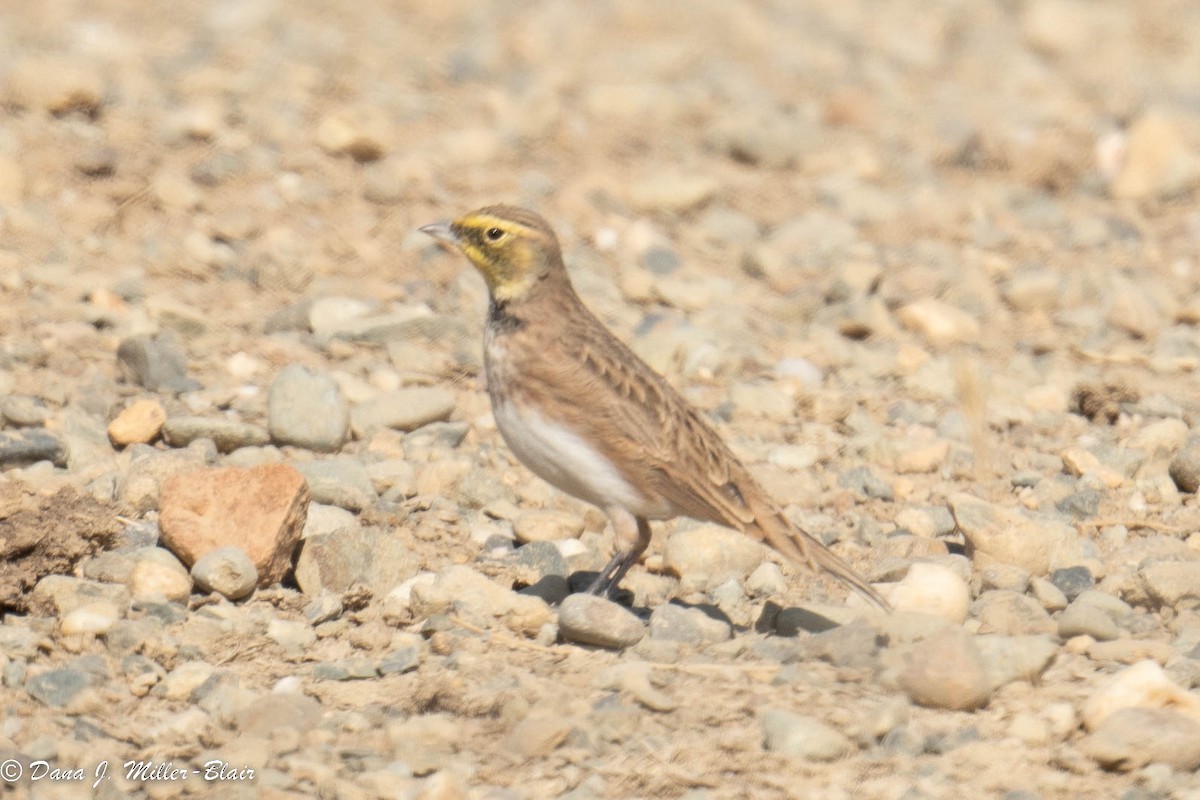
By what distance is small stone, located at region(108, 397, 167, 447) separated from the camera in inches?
270

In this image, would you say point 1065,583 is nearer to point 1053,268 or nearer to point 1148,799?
point 1148,799

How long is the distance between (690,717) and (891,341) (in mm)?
4358

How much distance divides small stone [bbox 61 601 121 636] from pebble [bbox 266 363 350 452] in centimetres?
173

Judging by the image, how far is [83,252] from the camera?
8.59 meters

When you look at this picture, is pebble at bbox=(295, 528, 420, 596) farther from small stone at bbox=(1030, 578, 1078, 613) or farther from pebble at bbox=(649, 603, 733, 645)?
small stone at bbox=(1030, 578, 1078, 613)

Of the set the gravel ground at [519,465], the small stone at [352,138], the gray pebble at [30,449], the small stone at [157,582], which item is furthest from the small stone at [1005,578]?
the small stone at [352,138]

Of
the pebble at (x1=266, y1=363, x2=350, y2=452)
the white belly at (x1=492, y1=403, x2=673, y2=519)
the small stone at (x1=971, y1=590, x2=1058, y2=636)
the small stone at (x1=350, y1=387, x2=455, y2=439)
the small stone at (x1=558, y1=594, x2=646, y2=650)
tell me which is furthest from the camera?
the small stone at (x1=350, y1=387, x2=455, y2=439)

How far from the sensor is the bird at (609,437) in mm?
5816

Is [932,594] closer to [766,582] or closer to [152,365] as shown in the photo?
[766,582]

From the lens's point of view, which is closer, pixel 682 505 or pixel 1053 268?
pixel 682 505

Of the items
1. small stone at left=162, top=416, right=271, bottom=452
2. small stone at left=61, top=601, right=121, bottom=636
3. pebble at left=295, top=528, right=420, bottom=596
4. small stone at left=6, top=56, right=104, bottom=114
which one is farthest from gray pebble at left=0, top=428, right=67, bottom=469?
small stone at left=6, top=56, right=104, bottom=114

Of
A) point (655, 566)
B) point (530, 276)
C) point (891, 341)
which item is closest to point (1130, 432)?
point (891, 341)

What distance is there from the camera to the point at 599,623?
540 centimetres

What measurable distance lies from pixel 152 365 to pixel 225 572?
2.01 meters
